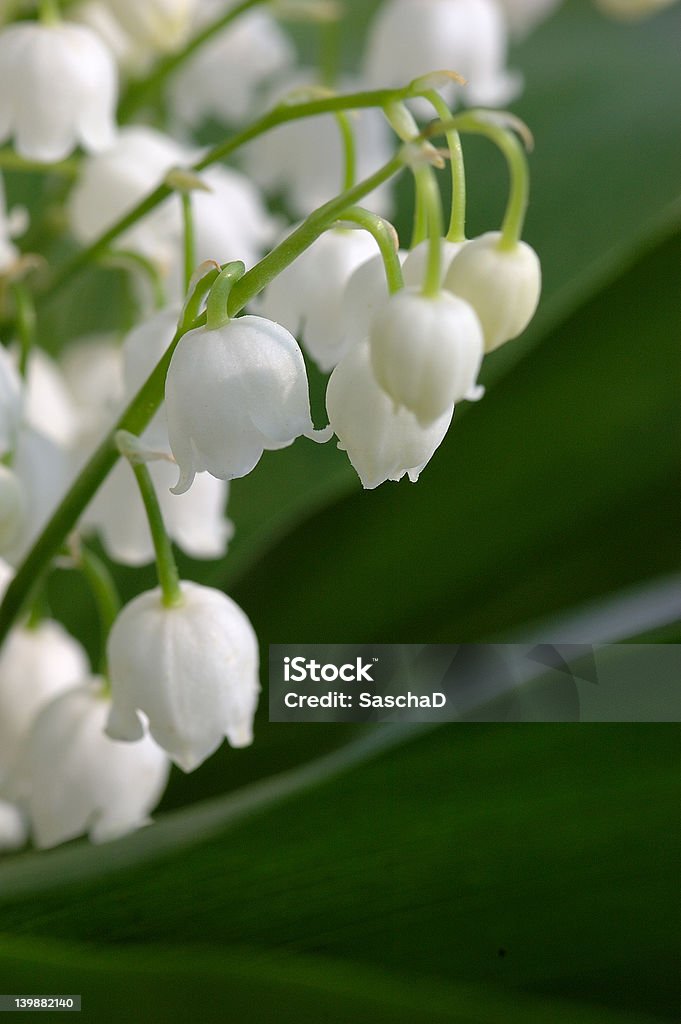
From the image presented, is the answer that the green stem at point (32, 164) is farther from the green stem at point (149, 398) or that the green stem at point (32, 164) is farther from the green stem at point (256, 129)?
the green stem at point (149, 398)

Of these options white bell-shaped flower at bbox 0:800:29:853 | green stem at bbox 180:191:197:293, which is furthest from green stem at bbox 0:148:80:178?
white bell-shaped flower at bbox 0:800:29:853

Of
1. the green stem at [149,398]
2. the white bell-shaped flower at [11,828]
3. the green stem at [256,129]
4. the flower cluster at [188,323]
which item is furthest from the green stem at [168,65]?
the white bell-shaped flower at [11,828]

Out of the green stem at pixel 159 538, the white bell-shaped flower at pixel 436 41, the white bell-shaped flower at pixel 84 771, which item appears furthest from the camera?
the white bell-shaped flower at pixel 436 41

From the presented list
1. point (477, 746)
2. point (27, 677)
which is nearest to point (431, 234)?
point (477, 746)

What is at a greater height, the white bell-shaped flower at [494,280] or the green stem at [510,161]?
the green stem at [510,161]

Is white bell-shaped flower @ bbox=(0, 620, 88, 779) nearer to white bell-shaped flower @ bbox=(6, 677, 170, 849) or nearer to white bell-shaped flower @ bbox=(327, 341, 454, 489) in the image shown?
white bell-shaped flower @ bbox=(6, 677, 170, 849)

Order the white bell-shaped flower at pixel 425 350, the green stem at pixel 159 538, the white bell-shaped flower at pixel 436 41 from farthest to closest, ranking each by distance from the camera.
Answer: the white bell-shaped flower at pixel 436 41 < the green stem at pixel 159 538 < the white bell-shaped flower at pixel 425 350

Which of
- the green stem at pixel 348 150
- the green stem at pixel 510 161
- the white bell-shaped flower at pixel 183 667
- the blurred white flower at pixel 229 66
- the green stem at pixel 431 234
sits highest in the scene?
the blurred white flower at pixel 229 66
